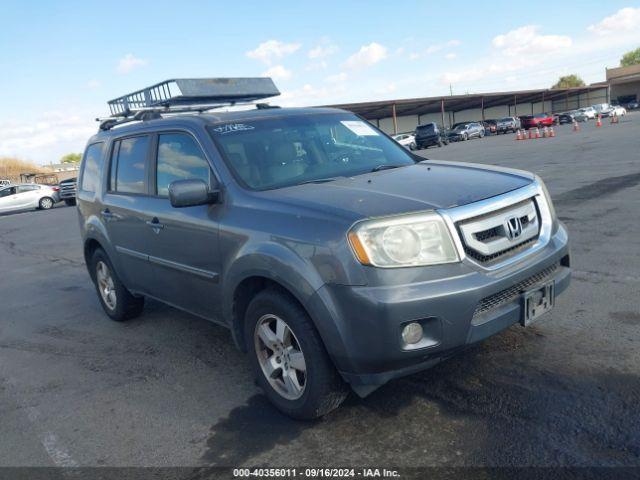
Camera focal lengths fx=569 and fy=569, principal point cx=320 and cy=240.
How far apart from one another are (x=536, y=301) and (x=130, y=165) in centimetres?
351

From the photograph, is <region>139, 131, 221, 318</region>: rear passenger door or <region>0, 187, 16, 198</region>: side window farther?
<region>0, 187, 16, 198</region>: side window


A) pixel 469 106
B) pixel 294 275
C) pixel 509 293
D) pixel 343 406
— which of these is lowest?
pixel 343 406

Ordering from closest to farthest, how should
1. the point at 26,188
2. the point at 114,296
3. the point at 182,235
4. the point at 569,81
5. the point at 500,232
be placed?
1. the point at 500,232
2. the point at 182,235
3. the point at 114,296
4. the point at 26,188
5. the point at 569,81

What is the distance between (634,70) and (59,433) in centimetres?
10149

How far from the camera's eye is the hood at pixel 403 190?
3041 millimetres

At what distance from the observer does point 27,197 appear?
2692 centimetres

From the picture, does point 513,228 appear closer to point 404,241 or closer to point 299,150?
point 404,241

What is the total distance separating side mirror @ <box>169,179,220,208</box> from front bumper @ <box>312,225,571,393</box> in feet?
3.76

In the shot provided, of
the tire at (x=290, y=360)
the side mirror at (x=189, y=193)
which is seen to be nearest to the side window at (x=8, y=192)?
the side mirror at (x=189, y=193)

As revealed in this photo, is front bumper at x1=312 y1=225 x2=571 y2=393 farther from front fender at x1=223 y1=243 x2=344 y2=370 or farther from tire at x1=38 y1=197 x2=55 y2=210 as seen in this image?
tire at x1=38 y1=197 x2=55 y2=210

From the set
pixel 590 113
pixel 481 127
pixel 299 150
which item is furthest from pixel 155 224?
pixel 590 113

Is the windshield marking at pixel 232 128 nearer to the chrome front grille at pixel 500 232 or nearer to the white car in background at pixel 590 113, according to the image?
the chrome front grille at pixel 500 232

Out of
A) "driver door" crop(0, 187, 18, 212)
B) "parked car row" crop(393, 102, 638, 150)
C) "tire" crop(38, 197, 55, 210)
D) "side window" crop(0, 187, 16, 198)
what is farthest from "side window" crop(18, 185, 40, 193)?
"parked car row" crop(393, 102, 638, 150)

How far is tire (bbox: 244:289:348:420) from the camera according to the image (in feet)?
10.2
